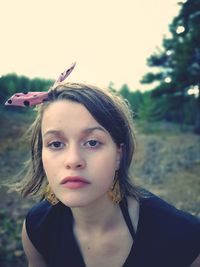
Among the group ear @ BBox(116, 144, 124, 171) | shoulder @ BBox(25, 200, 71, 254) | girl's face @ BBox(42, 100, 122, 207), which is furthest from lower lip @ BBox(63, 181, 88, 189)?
shoulder @ BBox(25, 200, 71, 254)

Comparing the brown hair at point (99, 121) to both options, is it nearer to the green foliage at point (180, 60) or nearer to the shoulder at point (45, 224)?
the shoulder at point (45, 224)

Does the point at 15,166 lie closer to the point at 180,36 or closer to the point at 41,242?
the point at 41,242

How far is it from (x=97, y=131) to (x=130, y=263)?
70 cm

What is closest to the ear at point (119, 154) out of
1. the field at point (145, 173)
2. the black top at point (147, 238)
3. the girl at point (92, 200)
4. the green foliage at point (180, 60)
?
the girl at point (92, 200)

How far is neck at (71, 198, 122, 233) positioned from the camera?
170cm

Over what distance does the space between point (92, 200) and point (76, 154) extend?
0.23m

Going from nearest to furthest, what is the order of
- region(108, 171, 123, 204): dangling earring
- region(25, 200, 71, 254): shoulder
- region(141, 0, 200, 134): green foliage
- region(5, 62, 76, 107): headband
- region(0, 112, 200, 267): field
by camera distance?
1. region(5, 62, 76, 107): headband
2. region(108, 171, 123, 204): dangling earring
3. region(25, 200, 71, 254): shoulder
4. region(0, 112, 200, 267): field
5. region(141, 0, 200, 134): green foliage

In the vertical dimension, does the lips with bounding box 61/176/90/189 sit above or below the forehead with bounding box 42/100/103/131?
below

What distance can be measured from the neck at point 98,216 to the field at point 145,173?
1.25 ft

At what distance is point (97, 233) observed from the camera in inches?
71.3

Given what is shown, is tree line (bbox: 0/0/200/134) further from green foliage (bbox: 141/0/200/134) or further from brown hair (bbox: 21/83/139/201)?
brown hair (bbox: 21/83/139/201)

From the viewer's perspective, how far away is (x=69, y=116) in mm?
1462

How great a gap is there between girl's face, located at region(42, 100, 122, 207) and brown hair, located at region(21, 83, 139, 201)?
41 millimetres

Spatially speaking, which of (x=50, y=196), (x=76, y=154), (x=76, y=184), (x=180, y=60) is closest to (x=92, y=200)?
(x=76, y=184)
